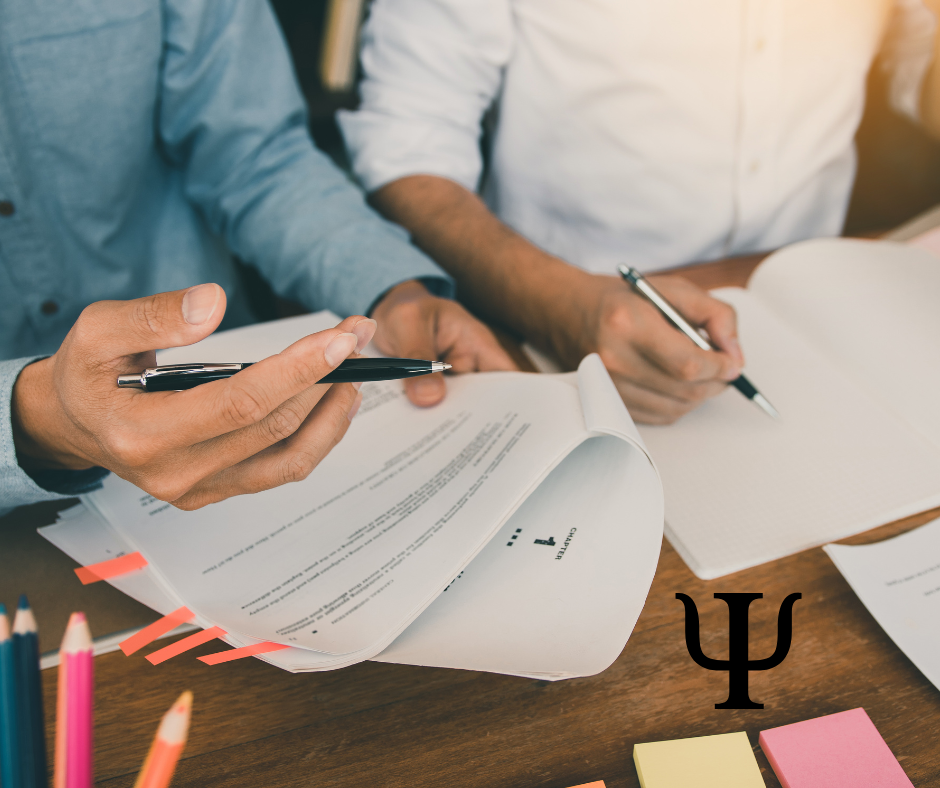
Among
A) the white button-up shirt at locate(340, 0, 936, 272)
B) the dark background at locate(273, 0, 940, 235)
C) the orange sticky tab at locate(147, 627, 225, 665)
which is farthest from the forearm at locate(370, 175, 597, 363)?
the dark background at locate(273, 0, 940, 235)

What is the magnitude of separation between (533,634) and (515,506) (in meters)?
0.07

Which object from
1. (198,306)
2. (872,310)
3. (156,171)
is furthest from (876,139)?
(198,306)

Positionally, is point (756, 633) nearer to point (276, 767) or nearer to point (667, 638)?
point (667, 638)

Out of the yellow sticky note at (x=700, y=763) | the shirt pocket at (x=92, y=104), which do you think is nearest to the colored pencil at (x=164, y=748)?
the yellow sticky note at (x=700, y=763)

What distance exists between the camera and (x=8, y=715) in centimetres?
19

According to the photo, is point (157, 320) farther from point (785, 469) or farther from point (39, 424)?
point (785, 469)

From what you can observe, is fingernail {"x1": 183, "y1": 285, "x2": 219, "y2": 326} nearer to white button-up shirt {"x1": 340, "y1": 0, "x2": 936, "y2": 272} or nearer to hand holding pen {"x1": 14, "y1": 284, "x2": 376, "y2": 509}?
hand holding pen {"x1": 14, "y1": 284, "x2": 376, "y2": 509}

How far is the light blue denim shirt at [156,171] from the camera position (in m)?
0.61

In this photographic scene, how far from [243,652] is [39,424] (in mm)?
204

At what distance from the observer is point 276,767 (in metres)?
0.31

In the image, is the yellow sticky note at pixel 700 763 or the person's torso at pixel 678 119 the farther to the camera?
the person's torso at pixel 678 119

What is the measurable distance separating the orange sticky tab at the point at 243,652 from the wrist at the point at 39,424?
17cm

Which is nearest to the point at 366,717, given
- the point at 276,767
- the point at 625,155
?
the point at 276,767

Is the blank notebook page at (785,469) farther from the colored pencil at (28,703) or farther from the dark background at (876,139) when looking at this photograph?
the dark background at (876,139)
